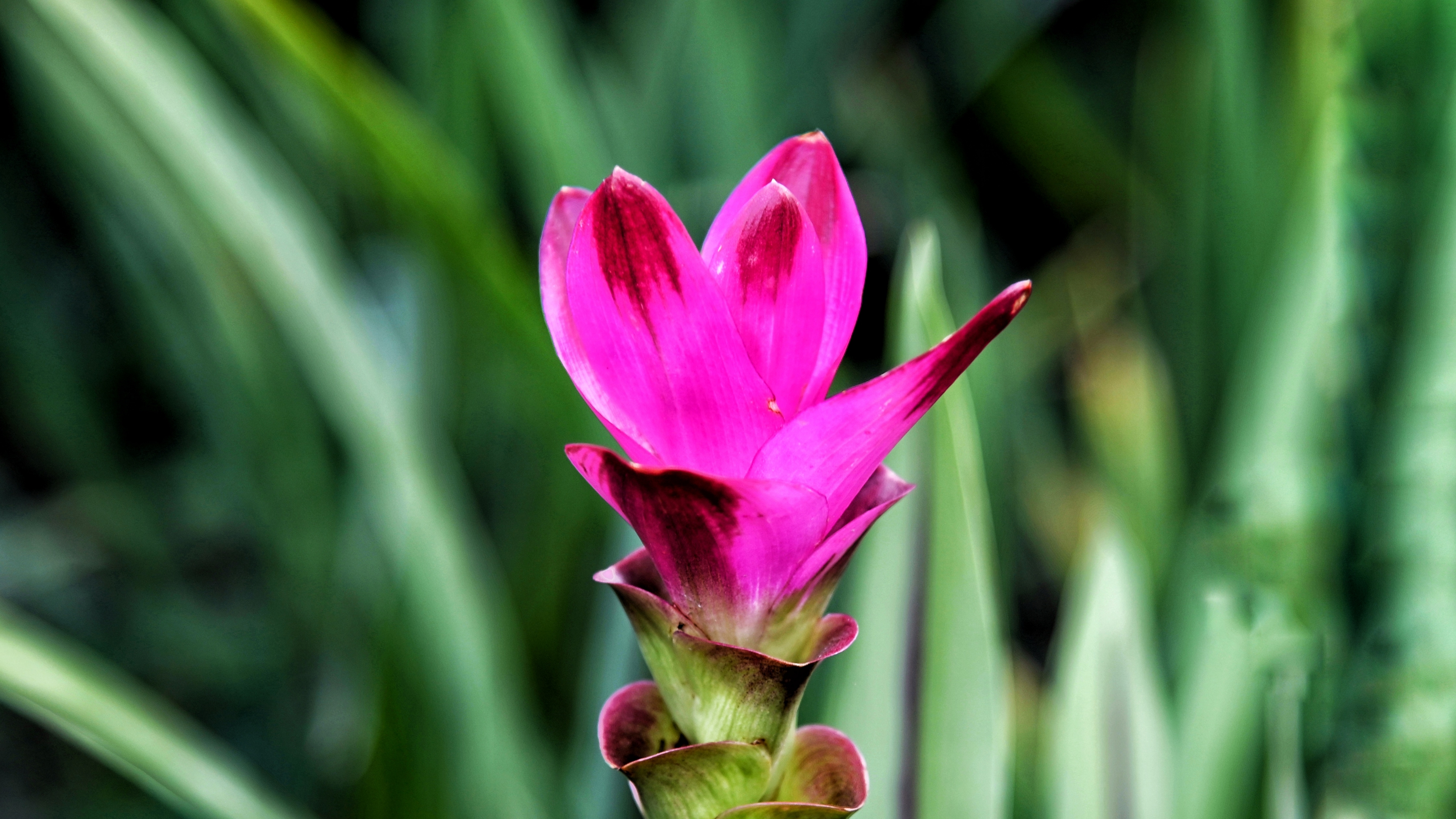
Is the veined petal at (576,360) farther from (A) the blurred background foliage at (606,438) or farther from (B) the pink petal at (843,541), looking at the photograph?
(A) the blurred background foliage at (606,438)

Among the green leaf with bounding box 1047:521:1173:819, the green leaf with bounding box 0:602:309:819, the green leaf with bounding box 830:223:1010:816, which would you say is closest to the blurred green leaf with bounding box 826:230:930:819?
the green leaf with bounding box 830:223:1010:816

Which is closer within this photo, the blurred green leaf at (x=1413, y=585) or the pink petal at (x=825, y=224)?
the pink petal at (x=825, y=224)

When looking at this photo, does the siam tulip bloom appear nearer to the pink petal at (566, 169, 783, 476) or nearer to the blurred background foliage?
the pink petal at (566, 169, 783, 476)

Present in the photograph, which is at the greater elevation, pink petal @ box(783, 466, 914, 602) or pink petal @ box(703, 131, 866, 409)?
pink petal @ box(703, 131, 866, 409)

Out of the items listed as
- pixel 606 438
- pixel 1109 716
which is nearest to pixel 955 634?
pixel 1109 716

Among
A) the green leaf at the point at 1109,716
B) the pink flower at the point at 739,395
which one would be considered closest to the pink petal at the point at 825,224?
the pink flower at the point at 739,395

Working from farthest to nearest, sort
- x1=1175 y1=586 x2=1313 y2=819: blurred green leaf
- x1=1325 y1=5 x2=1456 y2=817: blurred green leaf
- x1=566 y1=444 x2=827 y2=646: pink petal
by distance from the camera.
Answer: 1. x1=1175 y1=586 x2=1313 y2=819: blurred green leaf
2. x1=1325 y1=5 x2=1456 y2=817: blurred green leaf
3. x1=566 y1=444 x2=827 y2=646: pink petal

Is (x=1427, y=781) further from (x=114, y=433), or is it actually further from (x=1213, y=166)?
(x=114, y=433)
